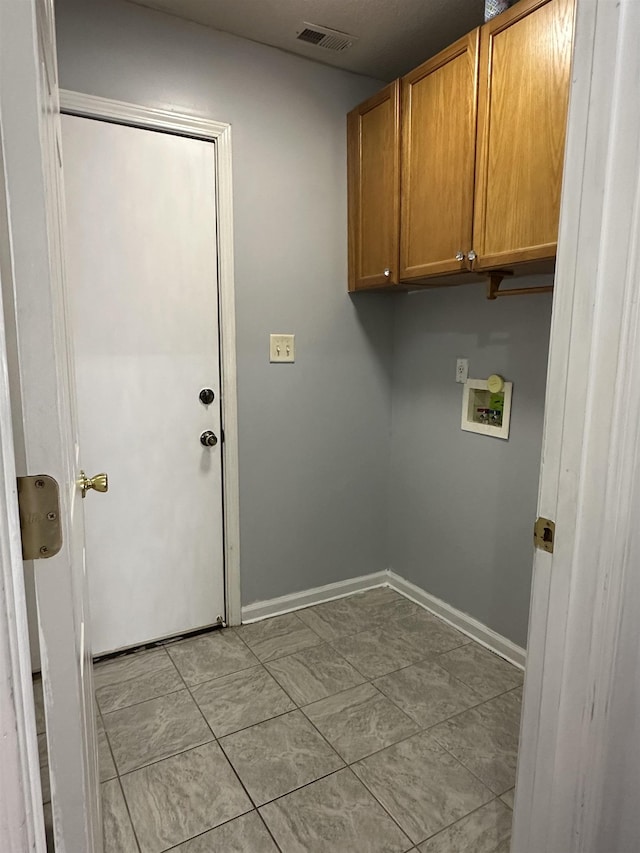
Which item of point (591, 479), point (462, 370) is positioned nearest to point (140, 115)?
point (462, 370)

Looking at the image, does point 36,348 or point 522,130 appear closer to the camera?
point 36,348

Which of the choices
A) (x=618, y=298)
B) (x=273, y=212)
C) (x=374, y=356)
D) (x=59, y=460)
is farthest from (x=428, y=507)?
(x=59, y=460)

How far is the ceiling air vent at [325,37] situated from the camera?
2041 mm

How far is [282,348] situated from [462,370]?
→ 2.65 feet

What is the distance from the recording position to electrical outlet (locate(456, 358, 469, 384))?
232 cm

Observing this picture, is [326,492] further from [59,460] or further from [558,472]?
[59,460]

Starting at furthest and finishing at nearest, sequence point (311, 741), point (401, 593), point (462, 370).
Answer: point (401, 593) → point (462, 370) → point (311, 741)

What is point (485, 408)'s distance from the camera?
88.9 inches

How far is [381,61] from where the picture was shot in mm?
2287

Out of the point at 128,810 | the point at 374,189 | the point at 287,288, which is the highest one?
the point at 374,189

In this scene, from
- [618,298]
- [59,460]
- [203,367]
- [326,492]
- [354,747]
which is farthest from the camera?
[326,492]

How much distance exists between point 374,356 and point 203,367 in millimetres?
889

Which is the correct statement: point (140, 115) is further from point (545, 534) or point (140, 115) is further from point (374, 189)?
point (545, 534)

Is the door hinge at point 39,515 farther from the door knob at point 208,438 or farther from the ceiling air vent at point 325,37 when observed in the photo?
the ceiling air vent at point 325,37
